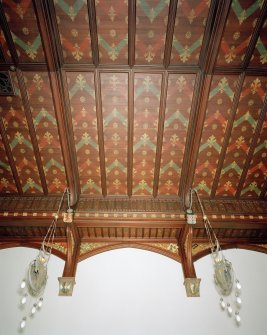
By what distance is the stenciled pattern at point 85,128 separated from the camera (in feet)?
14.1

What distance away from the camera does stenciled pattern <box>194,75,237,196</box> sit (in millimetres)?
4332

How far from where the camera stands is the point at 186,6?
12.0ft

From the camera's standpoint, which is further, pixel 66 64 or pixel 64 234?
pixel 64 234

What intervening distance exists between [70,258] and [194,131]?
138 inches

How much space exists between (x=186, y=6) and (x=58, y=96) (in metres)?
2.47

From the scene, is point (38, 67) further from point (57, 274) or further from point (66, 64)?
point (57, 274)

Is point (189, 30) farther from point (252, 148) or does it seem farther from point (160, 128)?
point (252, 148)

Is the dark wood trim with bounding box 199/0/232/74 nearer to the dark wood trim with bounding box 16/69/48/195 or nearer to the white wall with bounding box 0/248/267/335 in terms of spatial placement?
the dark wood trim with bounding box 16/69/48/195

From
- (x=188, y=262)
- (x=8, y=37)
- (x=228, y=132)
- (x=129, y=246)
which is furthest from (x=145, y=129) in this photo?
(x=188, y=262)

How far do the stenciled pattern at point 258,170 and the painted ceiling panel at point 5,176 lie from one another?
508 centimetres

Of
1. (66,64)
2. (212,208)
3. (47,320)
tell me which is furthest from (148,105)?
(47,320)

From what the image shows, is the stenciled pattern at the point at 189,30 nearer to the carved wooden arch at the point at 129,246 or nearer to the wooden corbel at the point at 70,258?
the wooden corbel at the point at 70,258

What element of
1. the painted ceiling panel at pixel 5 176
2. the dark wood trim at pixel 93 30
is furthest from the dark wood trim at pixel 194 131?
the painted ceiling panel at pixel 5 176

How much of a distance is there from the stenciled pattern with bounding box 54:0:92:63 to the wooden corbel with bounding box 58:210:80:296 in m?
2.91
